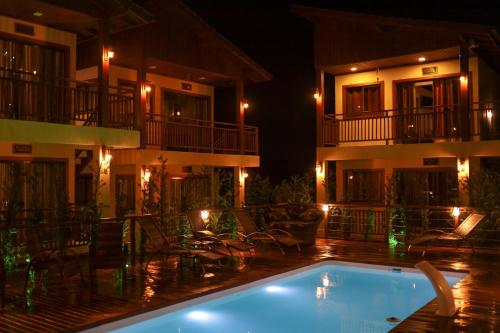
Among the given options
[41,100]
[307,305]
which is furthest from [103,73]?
[307,305]

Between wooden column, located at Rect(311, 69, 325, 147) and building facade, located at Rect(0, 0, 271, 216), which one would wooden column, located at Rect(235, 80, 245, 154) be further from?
wooden column, located at Rect(311, 69, 325, 147)

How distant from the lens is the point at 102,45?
12320 millimetres

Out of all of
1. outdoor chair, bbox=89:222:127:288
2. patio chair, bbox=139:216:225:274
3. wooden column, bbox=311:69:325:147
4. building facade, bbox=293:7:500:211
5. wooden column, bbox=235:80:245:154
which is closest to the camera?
outdoor chair, bbox=89:222:127:288

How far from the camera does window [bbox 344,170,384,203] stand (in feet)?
58.0

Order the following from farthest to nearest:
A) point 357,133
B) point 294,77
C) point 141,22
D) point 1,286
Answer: point 294,77 < point 357,133 < point 141,22 < point 1,286

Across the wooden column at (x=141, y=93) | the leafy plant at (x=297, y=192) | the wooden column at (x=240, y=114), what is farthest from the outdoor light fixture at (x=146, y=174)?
the wooden column at (x=240, y=114)

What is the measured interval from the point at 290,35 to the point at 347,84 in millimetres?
16839

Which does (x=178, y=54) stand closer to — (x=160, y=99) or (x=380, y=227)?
(x=160, y=99)

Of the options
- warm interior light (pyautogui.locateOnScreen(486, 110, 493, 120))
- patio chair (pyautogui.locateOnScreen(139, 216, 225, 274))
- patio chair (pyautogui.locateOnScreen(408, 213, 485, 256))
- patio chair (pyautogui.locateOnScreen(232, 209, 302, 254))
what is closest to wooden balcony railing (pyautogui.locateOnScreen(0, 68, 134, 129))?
patio chair (pyautogui.locateOnScreen(139, 216, 225, 274))

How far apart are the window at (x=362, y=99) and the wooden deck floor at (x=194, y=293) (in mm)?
6901

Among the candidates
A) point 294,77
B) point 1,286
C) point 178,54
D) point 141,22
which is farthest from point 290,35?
point 1,286

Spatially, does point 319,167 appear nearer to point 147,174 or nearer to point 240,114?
point 240,114

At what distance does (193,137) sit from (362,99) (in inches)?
222

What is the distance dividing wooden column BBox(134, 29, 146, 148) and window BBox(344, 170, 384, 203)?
7151 millimetres
